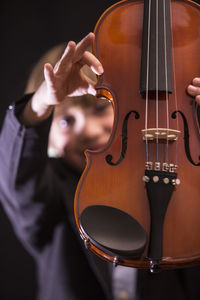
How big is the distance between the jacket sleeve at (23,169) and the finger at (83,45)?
26 cm

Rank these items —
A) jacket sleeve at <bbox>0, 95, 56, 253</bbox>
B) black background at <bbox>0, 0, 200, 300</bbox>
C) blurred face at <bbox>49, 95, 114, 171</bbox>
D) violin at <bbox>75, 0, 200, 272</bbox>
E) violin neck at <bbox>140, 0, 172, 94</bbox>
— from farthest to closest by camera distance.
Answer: black background at <bbox>0, 0, 200, 300</bbox>, blurred face at <bbox>49, 95, 114, 171</bbox>, jacket sleeve at <bbox>0, 95, 56, 253</bbox>, violin neck at <bbox>140, 0, 172, 94</bbox>, violin at <bbox>75, 0, 200, 272</bbox>

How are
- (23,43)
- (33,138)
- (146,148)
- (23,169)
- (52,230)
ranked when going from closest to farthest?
(146,148) → (33,138) → (23,169) → (52,230) → (23,43)

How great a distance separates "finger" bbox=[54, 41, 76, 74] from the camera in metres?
0.58

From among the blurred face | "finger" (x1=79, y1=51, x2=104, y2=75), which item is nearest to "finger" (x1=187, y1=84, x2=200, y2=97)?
"finger" (x1=79, y1=51, x2=104, y2=75)

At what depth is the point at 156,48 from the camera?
611 millimetres

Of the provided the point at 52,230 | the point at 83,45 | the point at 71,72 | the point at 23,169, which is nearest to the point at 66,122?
Answer: the point at 23,169

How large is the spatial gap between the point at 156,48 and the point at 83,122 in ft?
2.25

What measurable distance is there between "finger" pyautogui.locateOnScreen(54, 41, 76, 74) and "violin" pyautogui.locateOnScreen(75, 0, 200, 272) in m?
0.06

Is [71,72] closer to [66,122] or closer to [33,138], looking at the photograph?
[33,138]

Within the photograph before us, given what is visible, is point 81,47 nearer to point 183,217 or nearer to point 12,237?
point 183,217

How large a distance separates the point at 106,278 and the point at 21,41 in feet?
4.36

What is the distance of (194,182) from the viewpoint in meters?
0.52

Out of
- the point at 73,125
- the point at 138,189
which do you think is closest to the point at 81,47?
the point at 138,189

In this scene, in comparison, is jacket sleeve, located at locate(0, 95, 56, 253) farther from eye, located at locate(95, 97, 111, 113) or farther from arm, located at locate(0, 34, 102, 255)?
eye, located at locate(95, 97, 111, 113)
